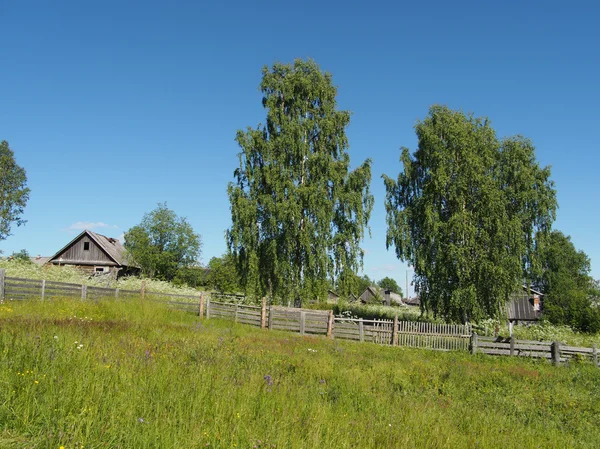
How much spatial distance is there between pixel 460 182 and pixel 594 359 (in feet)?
42.2

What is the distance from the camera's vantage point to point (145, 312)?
18.4 metres

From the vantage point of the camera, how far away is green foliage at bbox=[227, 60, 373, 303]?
2781 centimetres

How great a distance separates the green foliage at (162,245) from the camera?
168 ft

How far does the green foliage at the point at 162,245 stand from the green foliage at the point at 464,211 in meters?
30.9

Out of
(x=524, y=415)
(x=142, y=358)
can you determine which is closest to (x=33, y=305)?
(x=142, y=358)

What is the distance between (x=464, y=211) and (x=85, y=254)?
40.9 metres

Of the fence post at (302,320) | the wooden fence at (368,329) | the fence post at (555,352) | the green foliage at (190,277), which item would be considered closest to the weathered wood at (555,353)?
the fence post at (555,352)

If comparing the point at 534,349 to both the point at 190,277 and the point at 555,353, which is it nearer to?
the point at 555,353

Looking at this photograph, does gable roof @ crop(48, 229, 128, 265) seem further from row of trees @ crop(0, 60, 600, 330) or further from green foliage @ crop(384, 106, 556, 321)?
green foliage @ crop(384, 106, 556, 321)

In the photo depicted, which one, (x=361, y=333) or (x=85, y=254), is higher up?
(x=85, y=254)

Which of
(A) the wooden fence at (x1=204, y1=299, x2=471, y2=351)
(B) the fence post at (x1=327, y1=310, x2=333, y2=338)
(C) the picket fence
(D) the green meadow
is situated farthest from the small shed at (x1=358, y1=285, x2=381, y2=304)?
(D) the green meadow

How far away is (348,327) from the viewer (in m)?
22.2

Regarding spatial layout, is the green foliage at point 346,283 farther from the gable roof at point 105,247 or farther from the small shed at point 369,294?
the small shed at point 369,294

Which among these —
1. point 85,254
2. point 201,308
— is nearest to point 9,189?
point 85,254
